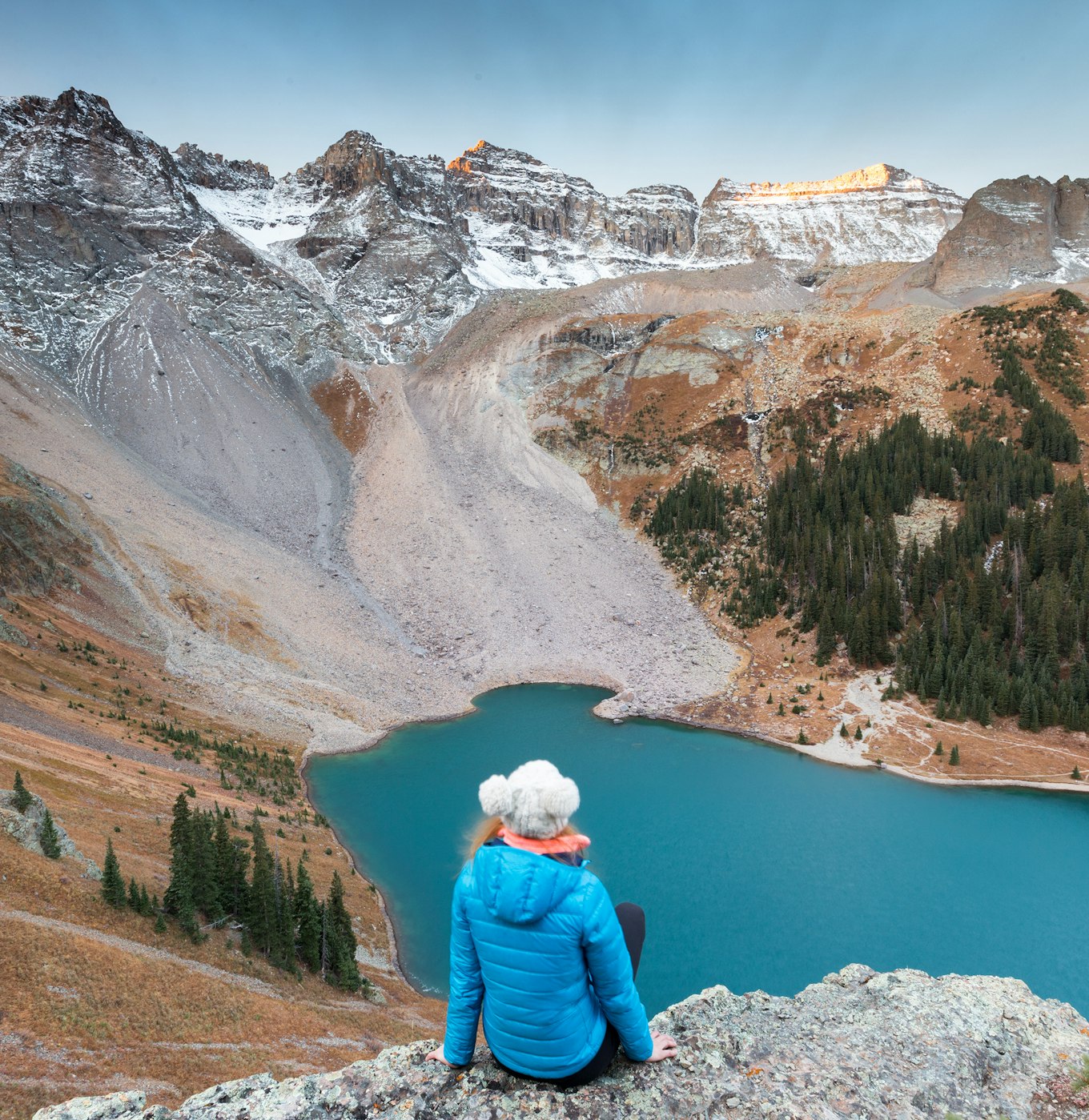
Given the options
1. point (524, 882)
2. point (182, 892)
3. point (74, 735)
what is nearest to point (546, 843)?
point (524, 882)

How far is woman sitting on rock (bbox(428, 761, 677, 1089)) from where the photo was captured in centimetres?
337

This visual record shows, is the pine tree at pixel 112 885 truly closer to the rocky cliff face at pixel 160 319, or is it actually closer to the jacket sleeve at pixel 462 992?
the jacket sleeve at pixel 462 992

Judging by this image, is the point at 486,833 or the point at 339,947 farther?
the point at 339,947

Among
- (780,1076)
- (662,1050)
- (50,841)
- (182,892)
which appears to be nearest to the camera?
(662,1050)

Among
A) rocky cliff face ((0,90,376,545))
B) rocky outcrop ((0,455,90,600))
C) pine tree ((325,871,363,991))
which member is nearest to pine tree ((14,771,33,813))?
pine tree ((325,871,363,991))

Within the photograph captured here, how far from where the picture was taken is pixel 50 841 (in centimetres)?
1293

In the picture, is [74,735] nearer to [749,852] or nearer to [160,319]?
[749,852]

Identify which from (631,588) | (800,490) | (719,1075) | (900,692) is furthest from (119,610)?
(800,490)

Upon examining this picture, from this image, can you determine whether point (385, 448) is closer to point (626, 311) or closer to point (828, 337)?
point (626, 311)

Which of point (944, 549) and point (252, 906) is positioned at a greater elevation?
point (944, 549)

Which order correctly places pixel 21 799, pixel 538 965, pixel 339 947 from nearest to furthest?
1. pixel 538 965
2. pixel 21 799
3. pixel 339 947

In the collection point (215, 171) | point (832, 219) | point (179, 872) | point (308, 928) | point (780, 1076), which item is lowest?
point (308, 928)

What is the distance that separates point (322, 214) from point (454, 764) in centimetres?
10279

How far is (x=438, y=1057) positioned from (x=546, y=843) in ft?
6.00
